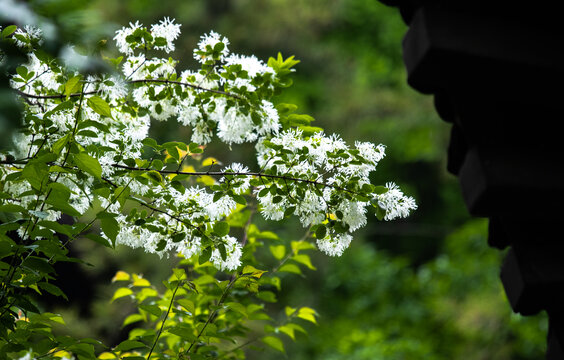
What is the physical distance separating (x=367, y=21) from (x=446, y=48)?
11909 millimetres

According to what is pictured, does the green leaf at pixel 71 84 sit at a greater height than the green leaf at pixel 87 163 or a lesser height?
greater

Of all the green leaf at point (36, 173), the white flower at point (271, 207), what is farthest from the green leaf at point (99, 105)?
the white flower at point (271, 207)

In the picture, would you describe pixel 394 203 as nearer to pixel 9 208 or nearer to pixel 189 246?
pixel 189 246

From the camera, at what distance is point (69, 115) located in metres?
1.40

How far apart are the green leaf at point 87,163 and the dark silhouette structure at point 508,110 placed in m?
0.66

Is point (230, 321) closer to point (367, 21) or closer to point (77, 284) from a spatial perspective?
point (77, 284)

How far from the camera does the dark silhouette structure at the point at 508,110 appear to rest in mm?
701

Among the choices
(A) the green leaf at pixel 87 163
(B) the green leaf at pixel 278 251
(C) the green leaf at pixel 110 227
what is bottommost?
(B) the green leaf at pixel 278 251

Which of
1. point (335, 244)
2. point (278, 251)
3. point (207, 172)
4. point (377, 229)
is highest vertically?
point (207, 172)

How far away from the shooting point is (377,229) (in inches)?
396

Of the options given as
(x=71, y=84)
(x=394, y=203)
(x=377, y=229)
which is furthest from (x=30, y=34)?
(x=377, y=229)

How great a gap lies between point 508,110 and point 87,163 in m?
0.79

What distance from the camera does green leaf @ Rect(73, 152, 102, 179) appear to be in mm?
1089

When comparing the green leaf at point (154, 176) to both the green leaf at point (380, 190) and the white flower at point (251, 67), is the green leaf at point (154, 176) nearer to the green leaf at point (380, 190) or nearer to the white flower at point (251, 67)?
the white flower at point (251, 67)
